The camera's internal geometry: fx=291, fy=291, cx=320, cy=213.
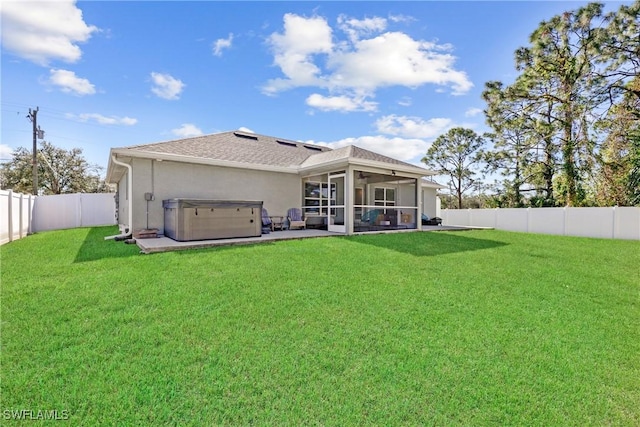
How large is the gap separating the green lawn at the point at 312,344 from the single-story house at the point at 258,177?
3915mm

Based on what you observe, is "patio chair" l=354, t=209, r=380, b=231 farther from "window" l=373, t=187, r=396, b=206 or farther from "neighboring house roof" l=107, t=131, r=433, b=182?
"neighboring house roof" l=107, t=131, r=433, b=182

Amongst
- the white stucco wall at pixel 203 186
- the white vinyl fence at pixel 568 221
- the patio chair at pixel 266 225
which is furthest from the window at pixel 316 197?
the white vinyl fence at pixel 568 221

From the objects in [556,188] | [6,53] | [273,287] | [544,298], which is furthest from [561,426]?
[556,188]

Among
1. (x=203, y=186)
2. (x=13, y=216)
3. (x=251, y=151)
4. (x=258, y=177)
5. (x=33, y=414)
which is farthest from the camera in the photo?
(x=251, y=151)

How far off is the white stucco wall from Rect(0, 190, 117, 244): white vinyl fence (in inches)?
164

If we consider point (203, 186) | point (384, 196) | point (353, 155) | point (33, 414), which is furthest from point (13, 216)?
point (384, 196)

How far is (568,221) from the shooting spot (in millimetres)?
14602

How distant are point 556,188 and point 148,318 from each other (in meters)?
23.0

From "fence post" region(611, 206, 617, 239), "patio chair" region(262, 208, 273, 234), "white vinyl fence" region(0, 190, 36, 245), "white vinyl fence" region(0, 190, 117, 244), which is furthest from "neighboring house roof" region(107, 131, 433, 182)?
"fence post" region(611, 206, 617, 239)

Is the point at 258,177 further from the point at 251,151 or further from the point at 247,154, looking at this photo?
the point at 251,151

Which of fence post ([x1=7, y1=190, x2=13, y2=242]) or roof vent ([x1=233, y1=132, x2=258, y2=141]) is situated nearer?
fence post ([x1=7, y1=190, x2=13, y2=242])

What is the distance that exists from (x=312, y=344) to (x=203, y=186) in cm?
887

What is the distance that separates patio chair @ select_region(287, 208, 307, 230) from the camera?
12219 mm

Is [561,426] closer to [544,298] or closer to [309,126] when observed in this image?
[544,298]
